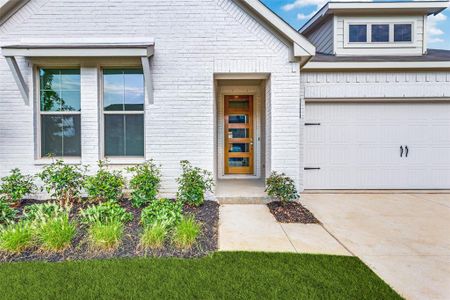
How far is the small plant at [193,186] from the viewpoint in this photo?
209 inches

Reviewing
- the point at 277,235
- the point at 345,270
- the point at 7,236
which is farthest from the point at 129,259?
the point at 345,270

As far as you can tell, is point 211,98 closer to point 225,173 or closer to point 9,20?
point 225,173

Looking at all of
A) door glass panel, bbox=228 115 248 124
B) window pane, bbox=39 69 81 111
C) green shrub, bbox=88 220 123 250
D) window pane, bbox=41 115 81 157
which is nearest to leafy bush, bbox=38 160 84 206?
window pane, bbox=41 115 81 157

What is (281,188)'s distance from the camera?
5465mm

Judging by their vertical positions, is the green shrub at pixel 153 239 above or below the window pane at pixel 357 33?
below

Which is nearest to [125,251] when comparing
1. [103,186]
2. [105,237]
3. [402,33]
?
[105,237]

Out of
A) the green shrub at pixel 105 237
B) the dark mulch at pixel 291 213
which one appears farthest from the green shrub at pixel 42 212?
the dark mulch at pixel 291 213

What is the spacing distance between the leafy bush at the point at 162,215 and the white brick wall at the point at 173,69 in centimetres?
145

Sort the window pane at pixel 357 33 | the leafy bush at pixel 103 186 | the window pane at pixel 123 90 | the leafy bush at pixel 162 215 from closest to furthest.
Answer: the leafy bush at pixel 162 215
the leafy bush at pixel 103 186
the window pane at pixel 123 90
the window pane at pixel 357 33

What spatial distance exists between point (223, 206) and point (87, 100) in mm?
3708

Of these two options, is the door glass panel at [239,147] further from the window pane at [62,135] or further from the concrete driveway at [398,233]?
the window pane at [62,135]

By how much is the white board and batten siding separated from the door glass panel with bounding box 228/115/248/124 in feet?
6.42

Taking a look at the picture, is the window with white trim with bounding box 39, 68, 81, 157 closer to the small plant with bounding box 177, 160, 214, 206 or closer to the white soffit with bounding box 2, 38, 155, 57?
the white soffit with bounding box 2, 38, 155, 57

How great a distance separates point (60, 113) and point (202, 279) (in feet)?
16.7
